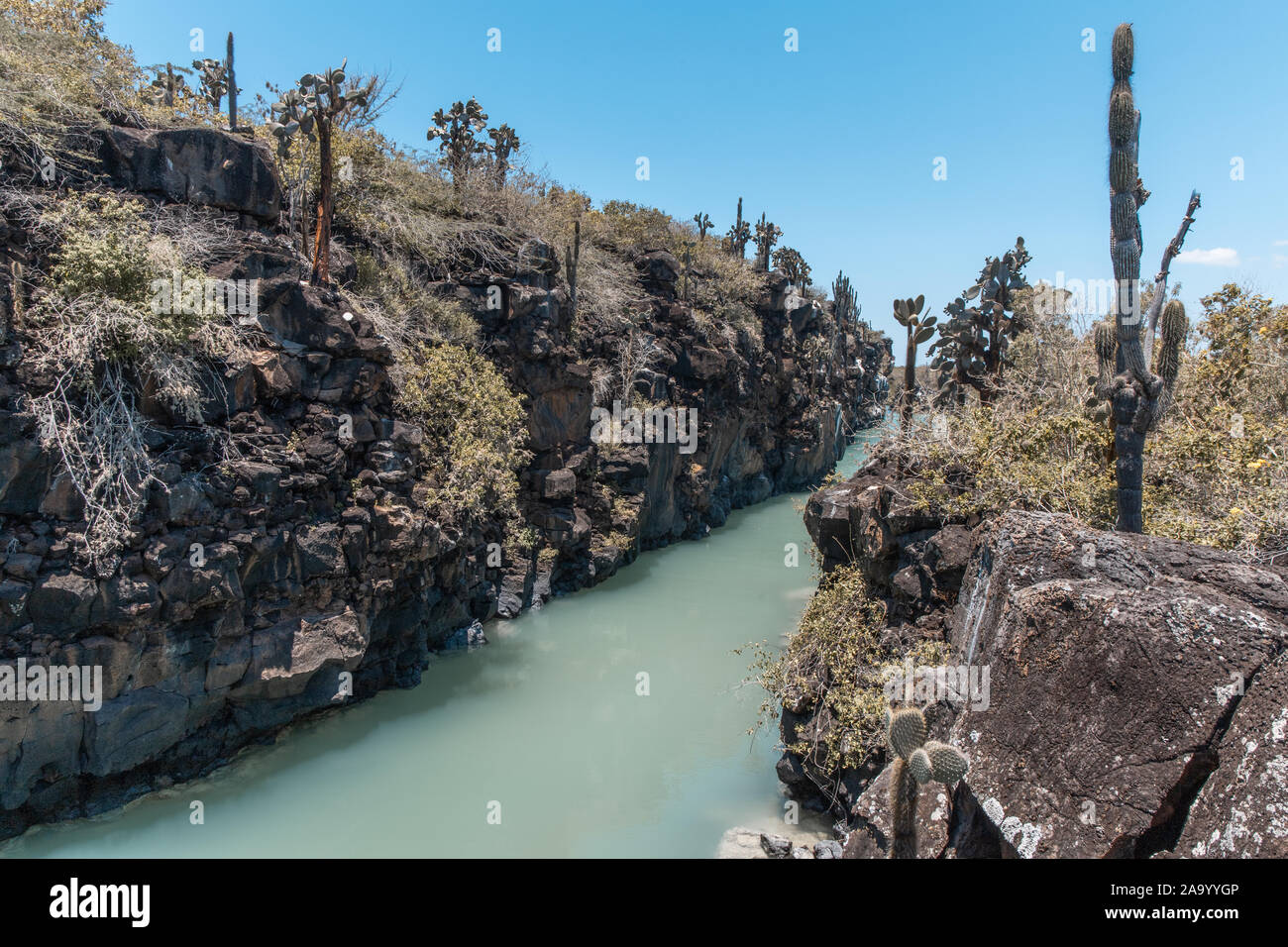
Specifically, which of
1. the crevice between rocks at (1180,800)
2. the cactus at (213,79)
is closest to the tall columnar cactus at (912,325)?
the crevice between rocks at (1180,800)

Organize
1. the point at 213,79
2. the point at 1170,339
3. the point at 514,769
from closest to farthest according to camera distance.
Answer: the point at 1170,339
the point at 514,769
the point at 213,79

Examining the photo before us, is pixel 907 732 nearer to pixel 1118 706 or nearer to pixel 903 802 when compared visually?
pixel 903 802

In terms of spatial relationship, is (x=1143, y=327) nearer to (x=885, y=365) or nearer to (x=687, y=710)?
(x=687, y=710)

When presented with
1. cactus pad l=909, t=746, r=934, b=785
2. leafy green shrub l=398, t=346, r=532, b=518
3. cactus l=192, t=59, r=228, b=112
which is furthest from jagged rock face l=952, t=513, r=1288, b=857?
cactus l=192, t=59, r=228, b=112

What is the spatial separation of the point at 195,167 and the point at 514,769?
995 centimetres

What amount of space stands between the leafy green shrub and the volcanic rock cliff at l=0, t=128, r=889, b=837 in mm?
486

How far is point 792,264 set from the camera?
Answer: 36.7 meters

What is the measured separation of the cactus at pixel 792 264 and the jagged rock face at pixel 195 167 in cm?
2919

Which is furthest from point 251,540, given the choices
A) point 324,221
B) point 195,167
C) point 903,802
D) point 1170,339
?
point 1170,339

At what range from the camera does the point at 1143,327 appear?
758cm

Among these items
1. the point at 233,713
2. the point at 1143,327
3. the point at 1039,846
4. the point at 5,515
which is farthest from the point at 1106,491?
the point at 5,515

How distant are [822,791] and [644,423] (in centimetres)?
1273

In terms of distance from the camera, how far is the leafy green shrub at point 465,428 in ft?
41.7
